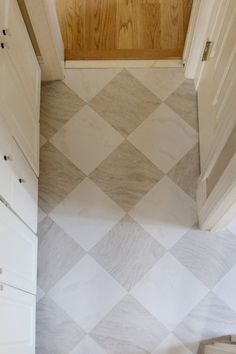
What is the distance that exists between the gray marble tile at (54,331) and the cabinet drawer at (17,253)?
0.35 ft

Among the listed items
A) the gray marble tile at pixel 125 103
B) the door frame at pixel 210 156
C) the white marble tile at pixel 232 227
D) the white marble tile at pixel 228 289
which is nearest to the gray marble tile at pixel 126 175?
the gray marble tile at pixel 125 103

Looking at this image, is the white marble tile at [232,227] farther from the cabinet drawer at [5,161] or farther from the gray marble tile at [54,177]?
the cabinet drawer at [5,161]

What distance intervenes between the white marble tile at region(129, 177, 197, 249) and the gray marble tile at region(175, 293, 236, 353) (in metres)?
0.27

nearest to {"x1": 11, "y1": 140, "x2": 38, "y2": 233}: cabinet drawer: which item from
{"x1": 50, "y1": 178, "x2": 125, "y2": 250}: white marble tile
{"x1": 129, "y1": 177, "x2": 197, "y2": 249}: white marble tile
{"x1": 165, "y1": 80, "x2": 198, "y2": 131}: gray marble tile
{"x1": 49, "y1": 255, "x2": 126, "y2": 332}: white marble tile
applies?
{"x1": 50, "y1": 178, "x2": 125, "y2": 250}: white marble tile

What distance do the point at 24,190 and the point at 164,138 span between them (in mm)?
662

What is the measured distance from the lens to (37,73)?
1732mm

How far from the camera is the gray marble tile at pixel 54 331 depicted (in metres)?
1.58

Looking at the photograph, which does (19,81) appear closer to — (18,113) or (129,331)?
(18,113)

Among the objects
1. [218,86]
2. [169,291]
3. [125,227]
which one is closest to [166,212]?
[125,227]

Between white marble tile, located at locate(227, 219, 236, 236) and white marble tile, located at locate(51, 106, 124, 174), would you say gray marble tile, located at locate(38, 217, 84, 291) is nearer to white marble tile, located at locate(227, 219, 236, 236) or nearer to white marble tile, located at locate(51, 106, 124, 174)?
white marble tile, located at locate(51, 106, 124, 174)

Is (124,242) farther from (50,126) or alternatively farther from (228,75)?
(228,75)

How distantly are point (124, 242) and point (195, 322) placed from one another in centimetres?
40

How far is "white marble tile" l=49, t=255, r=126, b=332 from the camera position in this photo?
5.30 ft

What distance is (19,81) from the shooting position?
4.65 ft
